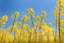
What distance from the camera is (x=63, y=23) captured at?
65.6ft

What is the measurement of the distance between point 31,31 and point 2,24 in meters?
5.72

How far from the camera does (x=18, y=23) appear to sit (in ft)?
120

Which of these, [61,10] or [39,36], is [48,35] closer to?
[39,36]

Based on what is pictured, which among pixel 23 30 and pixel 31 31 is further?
pixel 23 30

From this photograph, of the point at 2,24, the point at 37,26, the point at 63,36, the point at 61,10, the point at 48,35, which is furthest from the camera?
the point at 48,35

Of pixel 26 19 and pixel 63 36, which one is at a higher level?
pixel 26 19

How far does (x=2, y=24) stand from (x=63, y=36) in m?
10.3

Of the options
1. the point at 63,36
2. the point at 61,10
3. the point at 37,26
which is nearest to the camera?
the point at 61,10

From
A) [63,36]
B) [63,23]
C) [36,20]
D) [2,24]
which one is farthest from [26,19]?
[63,23]

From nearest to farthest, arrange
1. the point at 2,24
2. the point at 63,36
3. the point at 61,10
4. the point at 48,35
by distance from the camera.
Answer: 1. the point at 61,10
2. the point at 63,36
3. the point at 2,24
4. the point at 48,35

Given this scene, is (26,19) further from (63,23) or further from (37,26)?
(63,23)

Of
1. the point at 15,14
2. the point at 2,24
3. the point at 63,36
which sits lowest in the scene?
the point at 63,36

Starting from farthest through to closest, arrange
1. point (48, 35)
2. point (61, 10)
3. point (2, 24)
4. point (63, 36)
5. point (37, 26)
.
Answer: point (48, 35) → point (37, 26) → point (2, 24) → point (63, 36) → point (61, 10)

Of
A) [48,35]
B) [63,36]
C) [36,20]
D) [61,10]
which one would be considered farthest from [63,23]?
[48,35]
